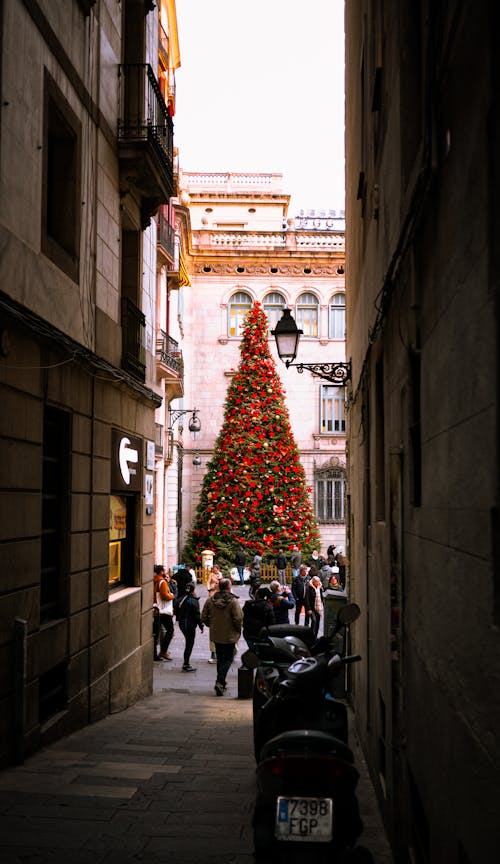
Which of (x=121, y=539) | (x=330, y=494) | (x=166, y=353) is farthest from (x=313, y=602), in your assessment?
(x=330, y=494)

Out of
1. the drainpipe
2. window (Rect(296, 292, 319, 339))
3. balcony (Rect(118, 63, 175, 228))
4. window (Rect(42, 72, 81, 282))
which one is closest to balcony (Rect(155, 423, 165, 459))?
balcony (Rect(118, 63, 175, 228))

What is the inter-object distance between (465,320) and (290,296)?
40.2m

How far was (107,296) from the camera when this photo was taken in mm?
12320

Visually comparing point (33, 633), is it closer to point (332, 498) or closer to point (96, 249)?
point (96, 249)

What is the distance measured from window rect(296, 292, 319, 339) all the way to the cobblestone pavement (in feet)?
110

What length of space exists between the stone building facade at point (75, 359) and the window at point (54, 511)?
21 millimetres

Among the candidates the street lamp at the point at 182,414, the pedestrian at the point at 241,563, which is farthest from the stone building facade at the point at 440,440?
the pedestrian at the point at 241,563

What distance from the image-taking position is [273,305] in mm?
43062

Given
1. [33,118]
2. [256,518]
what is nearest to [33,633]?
Result: [33,118]

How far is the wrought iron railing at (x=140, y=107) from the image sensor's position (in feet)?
42.3

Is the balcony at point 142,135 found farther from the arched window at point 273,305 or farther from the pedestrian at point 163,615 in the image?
the arched window at point 273,305

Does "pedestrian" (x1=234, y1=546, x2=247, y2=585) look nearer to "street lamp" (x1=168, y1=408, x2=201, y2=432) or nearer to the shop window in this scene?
"street lamp" (x1=168, y1=408, x2=201, y2=432)

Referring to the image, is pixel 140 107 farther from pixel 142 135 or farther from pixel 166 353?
pixel 166 353

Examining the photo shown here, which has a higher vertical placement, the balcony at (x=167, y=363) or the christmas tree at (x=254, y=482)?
the balcony at (x=167, y=363)
